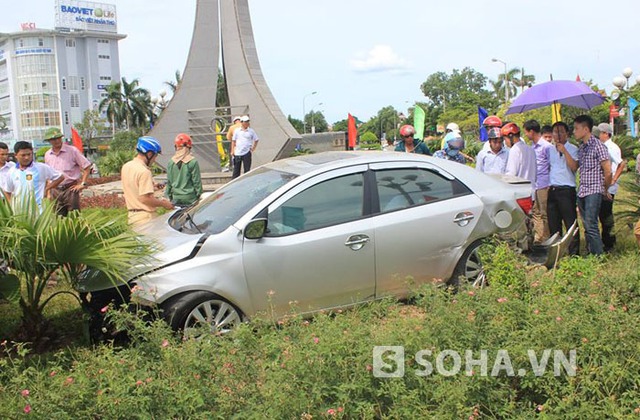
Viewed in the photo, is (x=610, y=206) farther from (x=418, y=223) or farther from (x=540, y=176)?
(x=418, y=223)

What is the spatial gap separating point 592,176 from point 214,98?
48.5 feet

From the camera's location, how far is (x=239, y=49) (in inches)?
795

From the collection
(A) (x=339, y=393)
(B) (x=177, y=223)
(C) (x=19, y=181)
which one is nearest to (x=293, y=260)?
(B) (x=177, y=223)

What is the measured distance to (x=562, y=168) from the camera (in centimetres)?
739

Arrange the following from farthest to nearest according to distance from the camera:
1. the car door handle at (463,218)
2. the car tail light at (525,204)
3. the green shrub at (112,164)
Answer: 1. the green shrub at (112,164)
2. the car tail light at (525,204)
3. the car door handle at (463,218)

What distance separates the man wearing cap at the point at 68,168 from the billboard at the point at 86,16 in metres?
128

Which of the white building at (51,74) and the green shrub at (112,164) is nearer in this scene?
the green shrub at (112,164)

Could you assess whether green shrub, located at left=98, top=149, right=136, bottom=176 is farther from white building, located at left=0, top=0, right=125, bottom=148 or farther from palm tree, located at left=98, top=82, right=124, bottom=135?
white building, located at left=0, top=0, right=125, bottom=148

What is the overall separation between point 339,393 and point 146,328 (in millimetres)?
1277

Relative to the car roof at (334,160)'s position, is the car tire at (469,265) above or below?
below

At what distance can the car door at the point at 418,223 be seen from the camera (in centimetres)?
550

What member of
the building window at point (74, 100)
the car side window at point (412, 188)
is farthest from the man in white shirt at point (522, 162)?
the building window at point (74, 100)

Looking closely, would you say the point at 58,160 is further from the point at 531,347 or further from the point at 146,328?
the point at 531,347

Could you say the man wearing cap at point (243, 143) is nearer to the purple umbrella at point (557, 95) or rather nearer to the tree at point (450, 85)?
the purple umbrella at point (557, 95)
